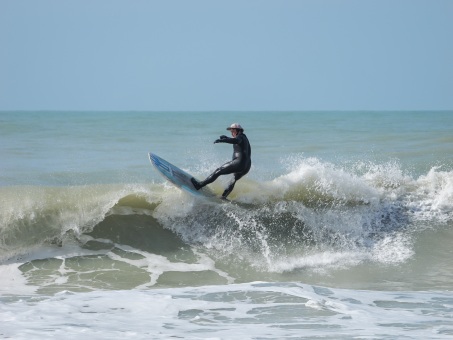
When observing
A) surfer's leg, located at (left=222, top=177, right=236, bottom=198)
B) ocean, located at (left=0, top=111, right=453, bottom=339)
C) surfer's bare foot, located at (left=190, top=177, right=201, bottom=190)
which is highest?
surfer's bare foot, located at (left=190, top=177, right=201, bottom=190)

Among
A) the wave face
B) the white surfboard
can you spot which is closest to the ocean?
the wave face

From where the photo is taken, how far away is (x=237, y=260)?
9.80 metres

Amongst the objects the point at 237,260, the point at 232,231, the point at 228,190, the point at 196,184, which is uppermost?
the point at 196,184

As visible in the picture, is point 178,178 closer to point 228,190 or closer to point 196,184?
point 196,184

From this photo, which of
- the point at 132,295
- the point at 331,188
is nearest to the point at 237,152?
the point at 331,188

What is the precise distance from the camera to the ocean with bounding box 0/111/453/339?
648 cm

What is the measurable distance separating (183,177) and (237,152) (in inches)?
49.7

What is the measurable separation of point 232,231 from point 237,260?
2.70ft

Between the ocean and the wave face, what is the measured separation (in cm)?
2

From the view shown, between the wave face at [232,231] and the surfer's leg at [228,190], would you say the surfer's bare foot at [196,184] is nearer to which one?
the wave face at [232,231]

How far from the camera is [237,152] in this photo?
1043 cm

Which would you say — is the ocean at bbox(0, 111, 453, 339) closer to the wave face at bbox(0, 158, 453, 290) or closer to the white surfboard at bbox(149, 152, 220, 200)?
the wave face at bbox(0, 158, 453, 290)

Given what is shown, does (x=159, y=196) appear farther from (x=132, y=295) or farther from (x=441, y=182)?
(x=441, y=182)

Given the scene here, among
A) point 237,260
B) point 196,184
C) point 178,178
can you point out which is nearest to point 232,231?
point 237,260
